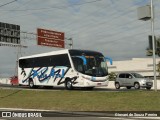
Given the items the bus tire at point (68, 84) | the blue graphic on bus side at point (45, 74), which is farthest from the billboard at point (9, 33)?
the bus tire at point (68, 84)

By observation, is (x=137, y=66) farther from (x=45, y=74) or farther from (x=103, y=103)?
(x=103, y=103)

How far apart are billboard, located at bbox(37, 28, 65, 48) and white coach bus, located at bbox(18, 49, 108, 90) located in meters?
20.7

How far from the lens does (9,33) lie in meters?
59.2

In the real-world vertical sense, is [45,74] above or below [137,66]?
below

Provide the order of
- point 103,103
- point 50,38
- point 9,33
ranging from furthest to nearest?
point 50,38, point 9,33, point 103,103

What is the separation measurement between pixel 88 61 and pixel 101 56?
1740 millimetres

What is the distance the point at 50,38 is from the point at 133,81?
23.7 meters

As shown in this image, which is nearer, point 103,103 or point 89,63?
point 103,103

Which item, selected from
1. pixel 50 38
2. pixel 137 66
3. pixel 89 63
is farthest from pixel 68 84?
pixel 137 66

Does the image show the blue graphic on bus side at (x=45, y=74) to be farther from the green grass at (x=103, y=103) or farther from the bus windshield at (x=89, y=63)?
the green grass at (x=103, y=103)

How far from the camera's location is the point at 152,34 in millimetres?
23641

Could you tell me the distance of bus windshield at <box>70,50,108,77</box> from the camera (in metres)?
31.7

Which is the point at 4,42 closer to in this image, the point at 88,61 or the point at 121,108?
the point at 88,61

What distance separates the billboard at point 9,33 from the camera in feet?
191
